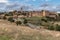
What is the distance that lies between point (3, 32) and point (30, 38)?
3.68m

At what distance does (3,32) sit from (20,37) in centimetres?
284

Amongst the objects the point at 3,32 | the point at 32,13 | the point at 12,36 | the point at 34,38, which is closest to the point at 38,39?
the point at 34,38

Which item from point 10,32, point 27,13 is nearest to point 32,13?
point 27,13

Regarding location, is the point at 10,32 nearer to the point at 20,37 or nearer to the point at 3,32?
the point at 3,32

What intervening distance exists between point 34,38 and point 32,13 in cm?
6886

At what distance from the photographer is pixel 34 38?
2298cm

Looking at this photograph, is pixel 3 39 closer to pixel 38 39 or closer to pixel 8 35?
pixel 8 35

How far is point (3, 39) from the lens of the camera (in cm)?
2181

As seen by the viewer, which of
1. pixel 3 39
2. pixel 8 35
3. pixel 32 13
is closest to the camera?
pixel 3 39

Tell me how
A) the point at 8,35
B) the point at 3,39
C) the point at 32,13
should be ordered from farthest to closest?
1. the point at 32,13
2. the point at 8,35
3. the point at 3,39

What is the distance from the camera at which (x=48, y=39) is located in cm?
2342

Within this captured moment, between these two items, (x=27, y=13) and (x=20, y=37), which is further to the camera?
(x=27, y=13)

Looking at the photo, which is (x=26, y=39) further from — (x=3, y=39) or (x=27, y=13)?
(x=27, y=13)

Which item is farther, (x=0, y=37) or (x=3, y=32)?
(x=3, y=32)
